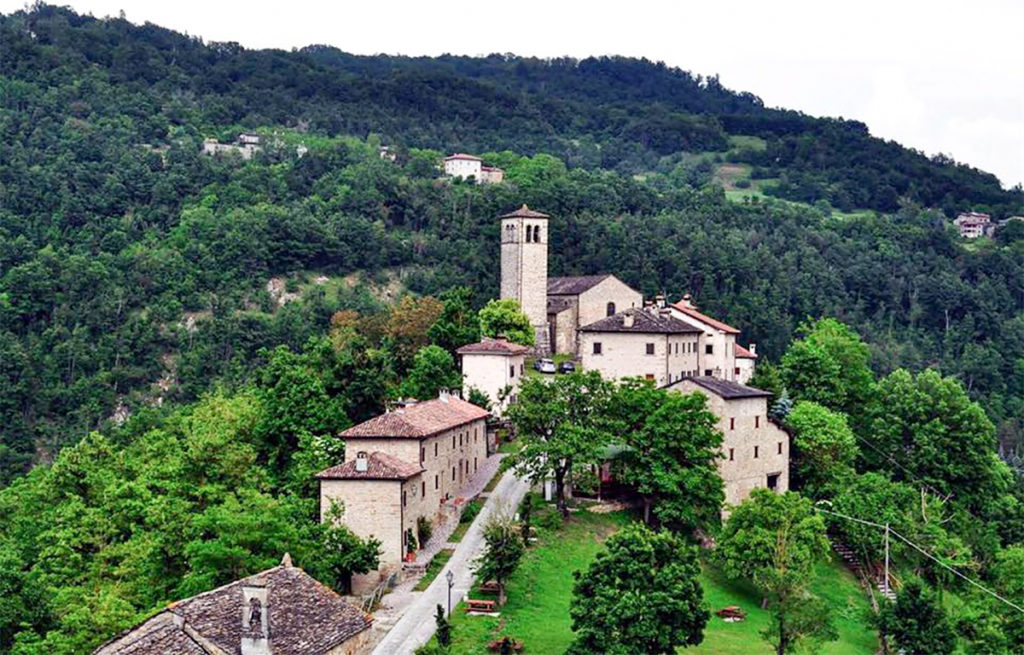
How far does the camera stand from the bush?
52.1m

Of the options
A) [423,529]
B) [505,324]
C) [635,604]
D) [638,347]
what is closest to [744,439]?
[638,347]

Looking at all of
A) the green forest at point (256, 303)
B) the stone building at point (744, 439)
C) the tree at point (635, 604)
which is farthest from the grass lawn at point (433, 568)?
the stone building at point (744, 439)

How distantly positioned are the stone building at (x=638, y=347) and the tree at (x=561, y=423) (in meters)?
12.5

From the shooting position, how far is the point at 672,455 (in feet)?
182

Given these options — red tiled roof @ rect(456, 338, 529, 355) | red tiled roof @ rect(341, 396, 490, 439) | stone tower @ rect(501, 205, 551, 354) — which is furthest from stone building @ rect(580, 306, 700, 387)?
stone tower @ rect(501, 205, 551, 354)

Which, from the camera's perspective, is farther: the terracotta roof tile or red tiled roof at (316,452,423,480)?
red tiled roof at (316,452,423,480)

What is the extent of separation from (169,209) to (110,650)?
→ 447ft

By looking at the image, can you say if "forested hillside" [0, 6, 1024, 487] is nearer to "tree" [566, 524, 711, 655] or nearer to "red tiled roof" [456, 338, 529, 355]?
"red tiled roof" [456, 338, 529, 355]

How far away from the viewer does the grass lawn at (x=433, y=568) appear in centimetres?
4806

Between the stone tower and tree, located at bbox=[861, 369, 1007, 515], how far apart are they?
27.3m

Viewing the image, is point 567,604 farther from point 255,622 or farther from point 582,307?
point 582,307

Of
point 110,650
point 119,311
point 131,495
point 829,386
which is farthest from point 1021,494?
point 119,311

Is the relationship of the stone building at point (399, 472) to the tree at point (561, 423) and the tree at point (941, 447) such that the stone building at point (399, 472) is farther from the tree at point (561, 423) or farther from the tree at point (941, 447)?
the tree at point (941, 447)

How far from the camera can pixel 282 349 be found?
64.6 meters
